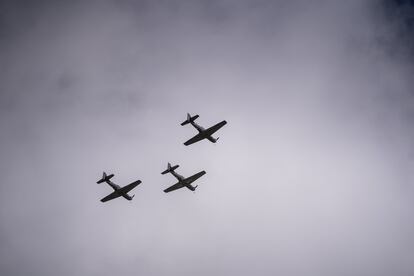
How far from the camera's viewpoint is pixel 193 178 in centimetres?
5247

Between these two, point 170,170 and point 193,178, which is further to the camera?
point 193,178

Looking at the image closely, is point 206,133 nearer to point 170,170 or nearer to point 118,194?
point 170,170

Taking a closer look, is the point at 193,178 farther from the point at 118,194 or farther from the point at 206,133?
the point at 118,194

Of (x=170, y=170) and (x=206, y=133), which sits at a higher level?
(x=206, y=133)

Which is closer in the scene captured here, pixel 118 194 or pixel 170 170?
pixel 170 170

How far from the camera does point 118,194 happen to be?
5222cm

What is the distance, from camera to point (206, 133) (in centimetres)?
4831

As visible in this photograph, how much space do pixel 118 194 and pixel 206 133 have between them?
16011mm

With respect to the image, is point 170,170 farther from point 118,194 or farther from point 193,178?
point 118,194

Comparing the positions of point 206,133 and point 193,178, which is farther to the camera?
point 193,178

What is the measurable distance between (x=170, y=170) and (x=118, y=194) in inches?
380

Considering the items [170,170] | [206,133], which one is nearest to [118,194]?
[170,170]

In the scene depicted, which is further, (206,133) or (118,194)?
(118,194)

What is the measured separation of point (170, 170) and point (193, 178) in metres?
5.32
